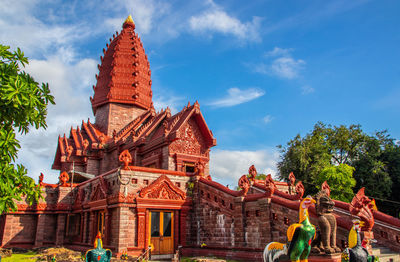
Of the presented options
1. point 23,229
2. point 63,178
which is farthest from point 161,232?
point 23,229

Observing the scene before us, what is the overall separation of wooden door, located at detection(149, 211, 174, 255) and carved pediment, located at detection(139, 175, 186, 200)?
2.74 ft

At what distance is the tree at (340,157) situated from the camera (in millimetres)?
29234

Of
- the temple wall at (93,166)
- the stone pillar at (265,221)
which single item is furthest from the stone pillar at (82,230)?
the stone pillar at (265,221)

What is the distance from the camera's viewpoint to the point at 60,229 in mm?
21000

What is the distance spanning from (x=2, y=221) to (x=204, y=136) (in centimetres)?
1373

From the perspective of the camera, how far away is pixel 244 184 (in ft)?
46.7

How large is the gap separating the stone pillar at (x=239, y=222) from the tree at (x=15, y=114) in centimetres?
782

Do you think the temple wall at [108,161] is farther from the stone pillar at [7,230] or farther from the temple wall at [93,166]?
the stone pillar at [7,230]

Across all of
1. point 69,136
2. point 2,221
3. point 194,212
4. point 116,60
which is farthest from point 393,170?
point 2,221

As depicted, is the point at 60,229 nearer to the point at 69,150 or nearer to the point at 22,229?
the point at 22,229

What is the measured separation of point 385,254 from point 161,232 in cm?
959

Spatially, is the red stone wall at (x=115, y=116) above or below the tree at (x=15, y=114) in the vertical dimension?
above

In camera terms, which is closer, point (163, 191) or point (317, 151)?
point (163, 191)

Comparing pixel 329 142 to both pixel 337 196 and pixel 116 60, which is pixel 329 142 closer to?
pixel 337 196
